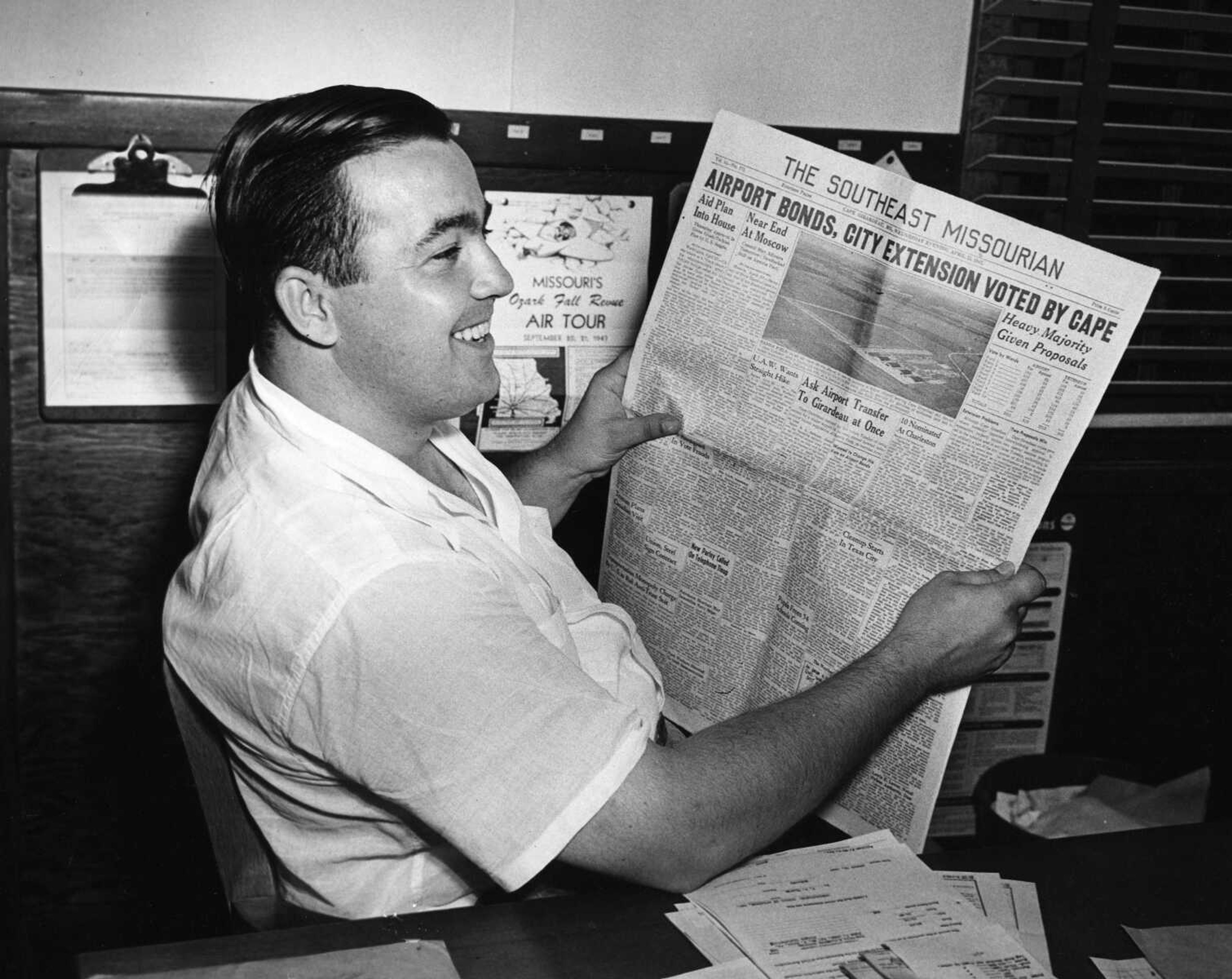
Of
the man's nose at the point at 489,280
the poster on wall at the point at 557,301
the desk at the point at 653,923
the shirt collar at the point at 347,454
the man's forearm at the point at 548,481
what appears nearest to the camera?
the desk at the point at 653,923

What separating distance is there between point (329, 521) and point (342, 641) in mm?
126

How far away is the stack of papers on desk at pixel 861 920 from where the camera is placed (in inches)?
39.3

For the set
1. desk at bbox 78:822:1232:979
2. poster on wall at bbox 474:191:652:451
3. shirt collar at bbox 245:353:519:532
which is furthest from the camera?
poster on wall at bbox 474:191:652:451

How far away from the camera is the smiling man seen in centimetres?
104

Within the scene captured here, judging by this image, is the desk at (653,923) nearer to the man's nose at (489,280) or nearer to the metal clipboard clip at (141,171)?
the man's nose at (489,280)

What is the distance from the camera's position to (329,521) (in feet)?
3.67

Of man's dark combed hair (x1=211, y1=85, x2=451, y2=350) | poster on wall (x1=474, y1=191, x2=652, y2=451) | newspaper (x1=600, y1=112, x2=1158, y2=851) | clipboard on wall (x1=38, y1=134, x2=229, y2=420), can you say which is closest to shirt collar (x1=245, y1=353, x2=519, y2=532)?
man's dark combed hair (x1=211, y1=85, x2=451, y2=350)

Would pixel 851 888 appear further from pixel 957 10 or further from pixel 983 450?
pixel 957 10

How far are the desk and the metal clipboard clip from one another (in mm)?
1183

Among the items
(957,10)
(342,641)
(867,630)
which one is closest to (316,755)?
(342,641)

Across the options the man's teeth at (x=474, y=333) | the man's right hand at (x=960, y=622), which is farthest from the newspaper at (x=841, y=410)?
the man's teeth at (x=474, y=333)

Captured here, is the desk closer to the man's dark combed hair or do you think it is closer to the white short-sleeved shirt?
the white short-sleeved shirt

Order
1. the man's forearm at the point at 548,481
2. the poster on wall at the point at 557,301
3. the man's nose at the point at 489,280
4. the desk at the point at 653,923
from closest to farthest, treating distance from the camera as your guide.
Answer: the desk at the point at 653,923 < the man's nose at the point at 489,280 < the man's forearm at the point at 548,481 < the poster on wall at the point at 557,301

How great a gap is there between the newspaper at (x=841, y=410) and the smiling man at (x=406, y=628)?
3.2 inches
